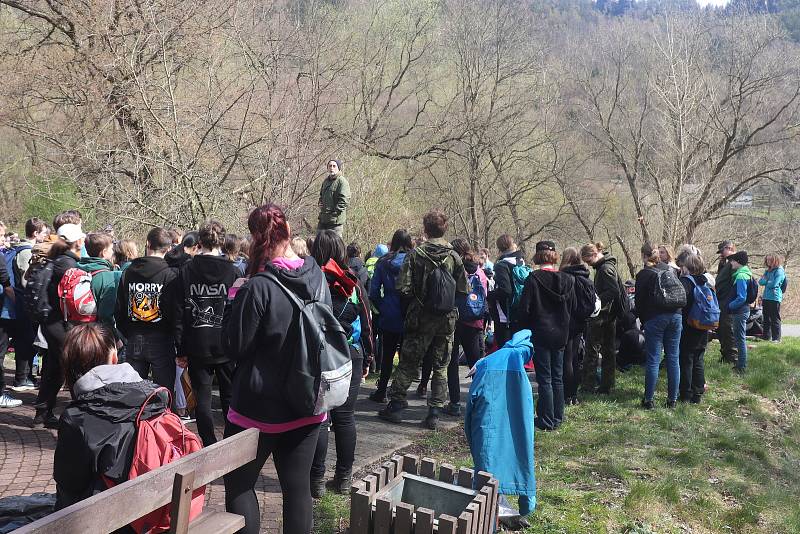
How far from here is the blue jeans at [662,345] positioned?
303 inches

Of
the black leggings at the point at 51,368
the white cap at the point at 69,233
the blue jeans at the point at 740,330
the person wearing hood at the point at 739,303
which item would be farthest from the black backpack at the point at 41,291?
the blue jeans at the point at 740,330

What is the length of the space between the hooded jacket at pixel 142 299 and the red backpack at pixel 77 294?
2.01 feet

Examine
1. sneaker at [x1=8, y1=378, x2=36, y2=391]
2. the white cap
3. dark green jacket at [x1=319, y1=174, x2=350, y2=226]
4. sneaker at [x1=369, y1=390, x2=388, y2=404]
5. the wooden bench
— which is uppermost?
dark green jacket at [x1=319, y1=174, x2=350, y2=226]

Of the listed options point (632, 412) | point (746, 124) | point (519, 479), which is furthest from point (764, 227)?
point (519, 479)

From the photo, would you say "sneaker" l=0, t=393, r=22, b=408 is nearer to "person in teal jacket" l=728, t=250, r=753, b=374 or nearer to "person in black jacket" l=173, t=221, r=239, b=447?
"person in black jacket" l=173, t=221, r=239, b=447

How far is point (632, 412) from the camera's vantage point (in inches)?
312

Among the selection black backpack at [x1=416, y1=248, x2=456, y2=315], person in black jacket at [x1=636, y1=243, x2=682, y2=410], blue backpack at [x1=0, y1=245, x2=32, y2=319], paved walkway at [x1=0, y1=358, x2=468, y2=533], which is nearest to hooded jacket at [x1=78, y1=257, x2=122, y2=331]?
paved walkway at [x1=0, y1=358, x2=468, y2=533]

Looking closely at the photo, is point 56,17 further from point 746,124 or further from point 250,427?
point 746,124

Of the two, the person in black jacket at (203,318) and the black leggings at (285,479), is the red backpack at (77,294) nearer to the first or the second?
the person in black jacket at (203,318)

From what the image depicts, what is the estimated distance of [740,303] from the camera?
32.3ft

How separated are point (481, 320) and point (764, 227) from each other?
20.7m

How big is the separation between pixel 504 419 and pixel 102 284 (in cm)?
363

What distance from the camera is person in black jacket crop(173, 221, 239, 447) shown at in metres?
4.98

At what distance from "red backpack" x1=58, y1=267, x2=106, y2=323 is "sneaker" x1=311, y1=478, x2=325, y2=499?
2541 millimetres
